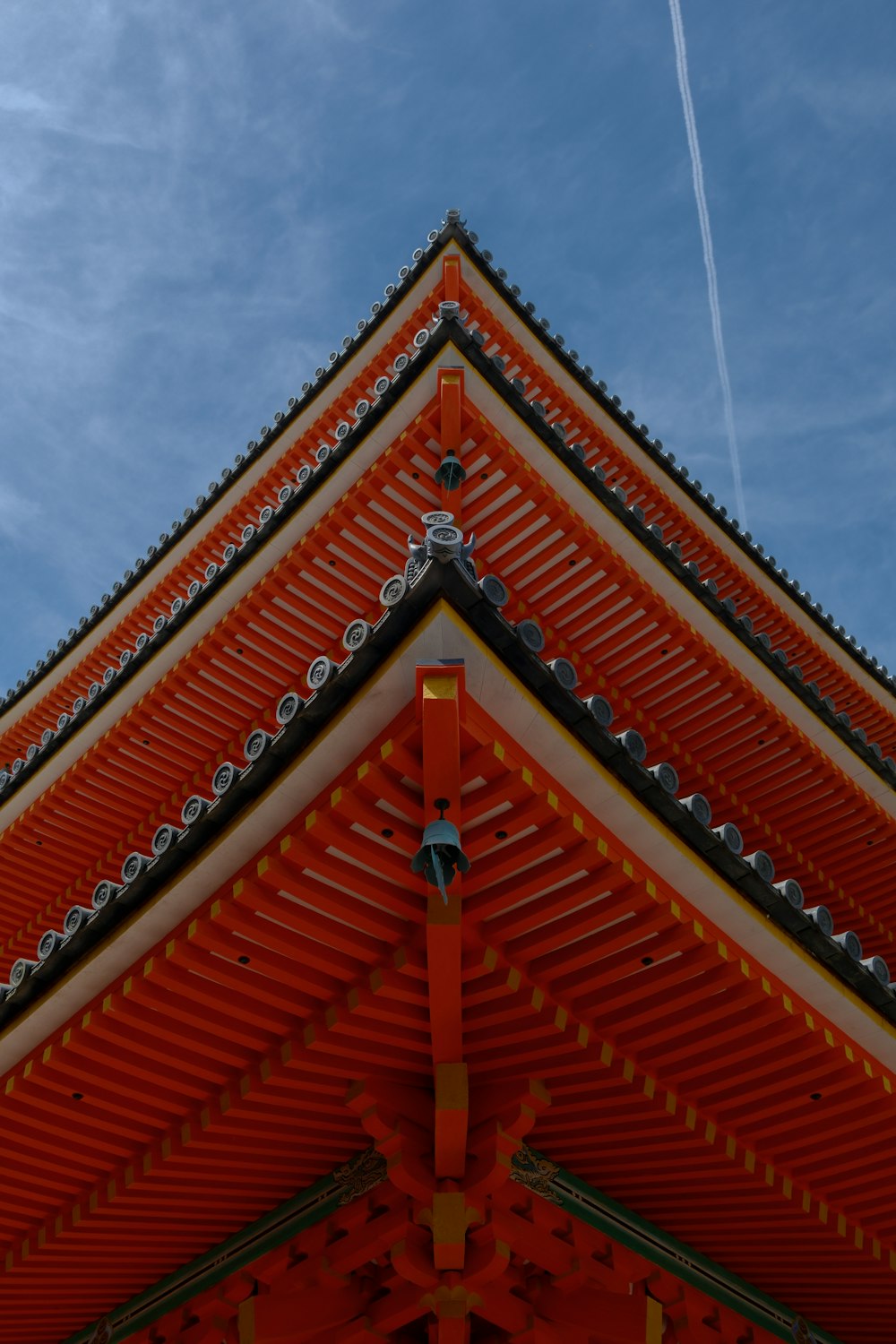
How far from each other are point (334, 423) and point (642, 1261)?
10.2 meters

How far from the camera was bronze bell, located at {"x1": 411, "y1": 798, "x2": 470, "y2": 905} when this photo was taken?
13.0 feet

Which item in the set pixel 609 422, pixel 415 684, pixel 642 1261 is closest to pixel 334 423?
pixel 609 422

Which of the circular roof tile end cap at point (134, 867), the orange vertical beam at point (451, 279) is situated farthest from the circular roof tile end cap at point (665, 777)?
the orange vertical beam at point (451, 279)

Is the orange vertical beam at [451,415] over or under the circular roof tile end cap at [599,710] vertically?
over

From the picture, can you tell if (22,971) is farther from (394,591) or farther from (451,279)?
(451,279)

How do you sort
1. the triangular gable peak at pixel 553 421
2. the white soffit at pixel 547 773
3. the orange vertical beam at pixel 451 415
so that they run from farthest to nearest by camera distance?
1. the triangular gable peak at pixel 553 421
2. the orange vertical beam at pixel 451 415
3. the white soffit at pixel 547 773

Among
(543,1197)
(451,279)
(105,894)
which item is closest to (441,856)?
(105,894)

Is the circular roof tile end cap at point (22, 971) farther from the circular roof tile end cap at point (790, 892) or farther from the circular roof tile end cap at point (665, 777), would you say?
the circular roof tile end cap at point (790, 892)

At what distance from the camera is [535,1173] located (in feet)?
17.8

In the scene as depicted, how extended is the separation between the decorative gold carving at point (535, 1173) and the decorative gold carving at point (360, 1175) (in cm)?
75

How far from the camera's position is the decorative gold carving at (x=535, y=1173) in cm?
535

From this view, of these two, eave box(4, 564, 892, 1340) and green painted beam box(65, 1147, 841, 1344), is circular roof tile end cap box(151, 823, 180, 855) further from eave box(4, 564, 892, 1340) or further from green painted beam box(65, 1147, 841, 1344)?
green painted beam box(65, 1147, 841, 1344)

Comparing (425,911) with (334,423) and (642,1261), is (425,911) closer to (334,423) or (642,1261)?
(642,1261)

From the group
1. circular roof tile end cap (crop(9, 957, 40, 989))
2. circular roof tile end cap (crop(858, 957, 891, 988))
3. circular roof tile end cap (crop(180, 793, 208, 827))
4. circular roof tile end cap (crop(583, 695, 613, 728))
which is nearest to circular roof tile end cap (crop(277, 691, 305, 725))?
circular roof tile end cap (crop(180, 793, 208, 827))
